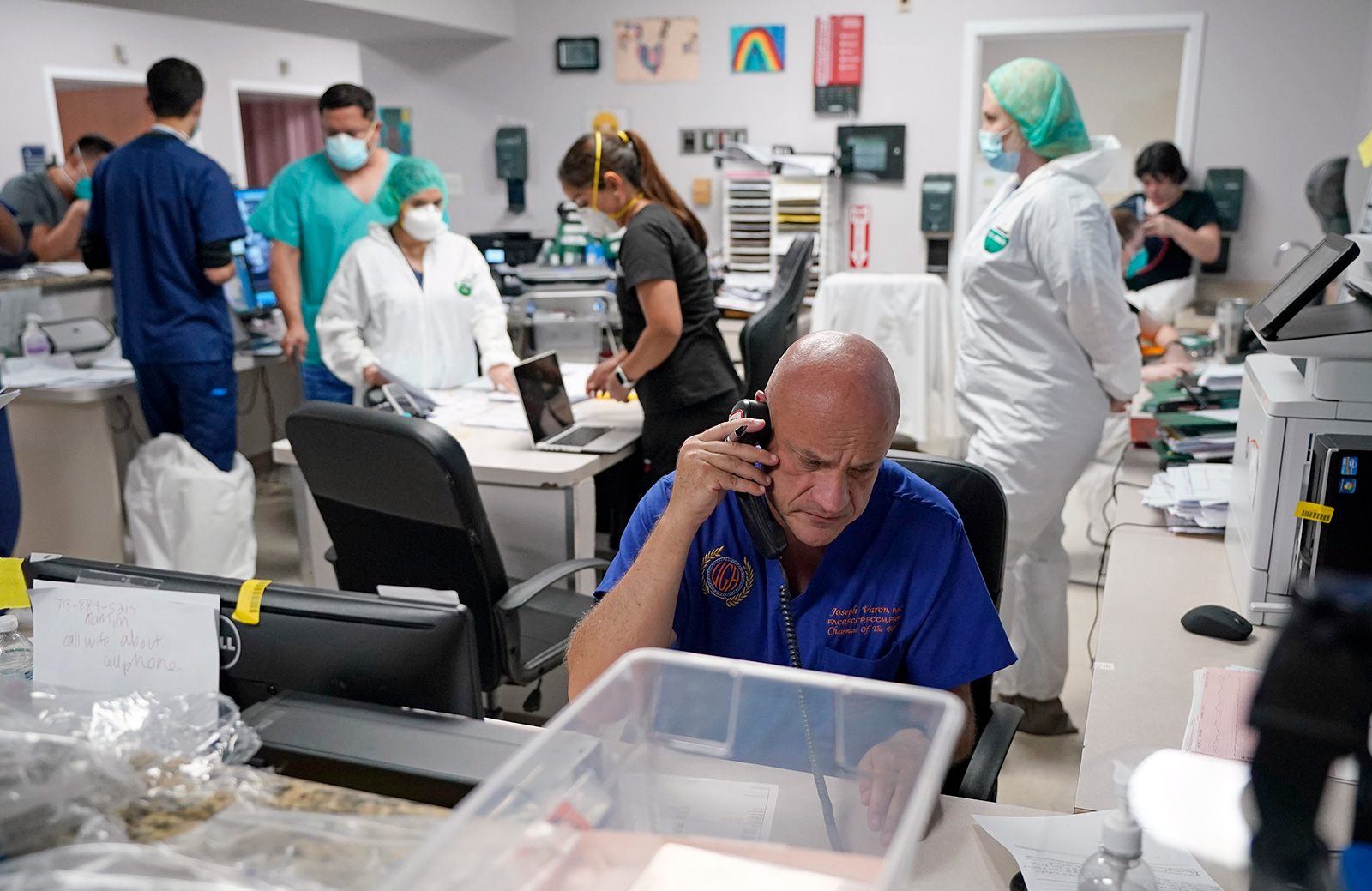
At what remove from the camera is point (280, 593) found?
96 centimetres

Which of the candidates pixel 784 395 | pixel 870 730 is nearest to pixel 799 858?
pixel 870 730

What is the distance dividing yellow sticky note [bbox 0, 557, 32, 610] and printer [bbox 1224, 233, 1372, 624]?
1.67 m

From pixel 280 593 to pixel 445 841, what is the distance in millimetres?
488

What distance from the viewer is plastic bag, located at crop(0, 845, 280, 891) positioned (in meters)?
0.59

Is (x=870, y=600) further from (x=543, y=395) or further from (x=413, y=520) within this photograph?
(x=543, y=395)

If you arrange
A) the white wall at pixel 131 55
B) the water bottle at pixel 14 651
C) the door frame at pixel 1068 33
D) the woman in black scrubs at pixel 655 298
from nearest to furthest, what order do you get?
the water bottle at pixel 14 651 < the woman in black scrubs at pixel 655 298 < the door frame at pixel 1068 33 < the white wall at pixel 131 55

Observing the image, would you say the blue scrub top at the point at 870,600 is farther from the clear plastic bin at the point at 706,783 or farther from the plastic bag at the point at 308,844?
the plastic bag at the point at 308,844

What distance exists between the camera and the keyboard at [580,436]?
8.79 ft

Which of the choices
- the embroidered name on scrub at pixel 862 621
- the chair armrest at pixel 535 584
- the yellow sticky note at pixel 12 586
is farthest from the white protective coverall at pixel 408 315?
the embroidered name on scrub at pixel 862 621

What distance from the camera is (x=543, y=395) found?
268cm

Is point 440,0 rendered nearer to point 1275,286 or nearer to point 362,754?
point 1275,286

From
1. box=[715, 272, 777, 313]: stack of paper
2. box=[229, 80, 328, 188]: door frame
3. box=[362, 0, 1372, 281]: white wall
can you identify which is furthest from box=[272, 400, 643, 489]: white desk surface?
box=[229, 80, 328, 188]: door frame

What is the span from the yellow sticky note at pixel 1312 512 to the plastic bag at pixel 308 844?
4.56 feet

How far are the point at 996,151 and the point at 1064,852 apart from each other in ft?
6.58
